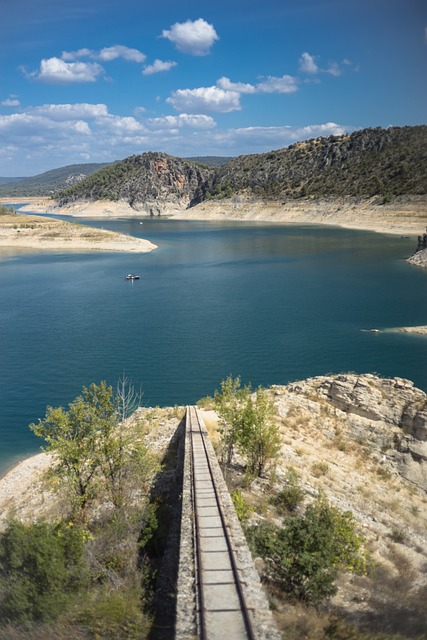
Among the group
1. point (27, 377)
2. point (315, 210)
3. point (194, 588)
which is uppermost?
point (315, 210)

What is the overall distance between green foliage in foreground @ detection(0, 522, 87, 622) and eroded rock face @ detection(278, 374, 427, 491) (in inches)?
722

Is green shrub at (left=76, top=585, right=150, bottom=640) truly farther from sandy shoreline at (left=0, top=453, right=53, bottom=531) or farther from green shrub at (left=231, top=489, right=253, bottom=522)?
sandy shoreline at (left=0, top=453, right=53, bottom=531)

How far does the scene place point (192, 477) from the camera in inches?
744

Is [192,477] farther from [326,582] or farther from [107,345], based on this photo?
[107,345]

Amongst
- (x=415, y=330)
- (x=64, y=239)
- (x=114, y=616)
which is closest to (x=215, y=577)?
(x=114, y=616)

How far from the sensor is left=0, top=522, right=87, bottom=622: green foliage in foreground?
12.2 meters

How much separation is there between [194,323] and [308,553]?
45216 millimetres

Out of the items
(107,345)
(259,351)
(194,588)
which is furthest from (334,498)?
(107,345)

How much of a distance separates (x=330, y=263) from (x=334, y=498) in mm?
86327

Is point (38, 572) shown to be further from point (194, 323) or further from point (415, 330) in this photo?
point (415, 330)

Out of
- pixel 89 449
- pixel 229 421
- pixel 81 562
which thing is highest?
pixel 89 449

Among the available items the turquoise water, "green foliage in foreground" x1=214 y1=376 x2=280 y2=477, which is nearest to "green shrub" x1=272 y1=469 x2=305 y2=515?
"green foliage in foreground" x1=214 y1=376 x2=280 y2=477

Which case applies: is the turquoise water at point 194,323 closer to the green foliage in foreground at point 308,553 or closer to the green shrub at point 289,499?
the green shrub at point 289,499

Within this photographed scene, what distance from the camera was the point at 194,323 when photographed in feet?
191
